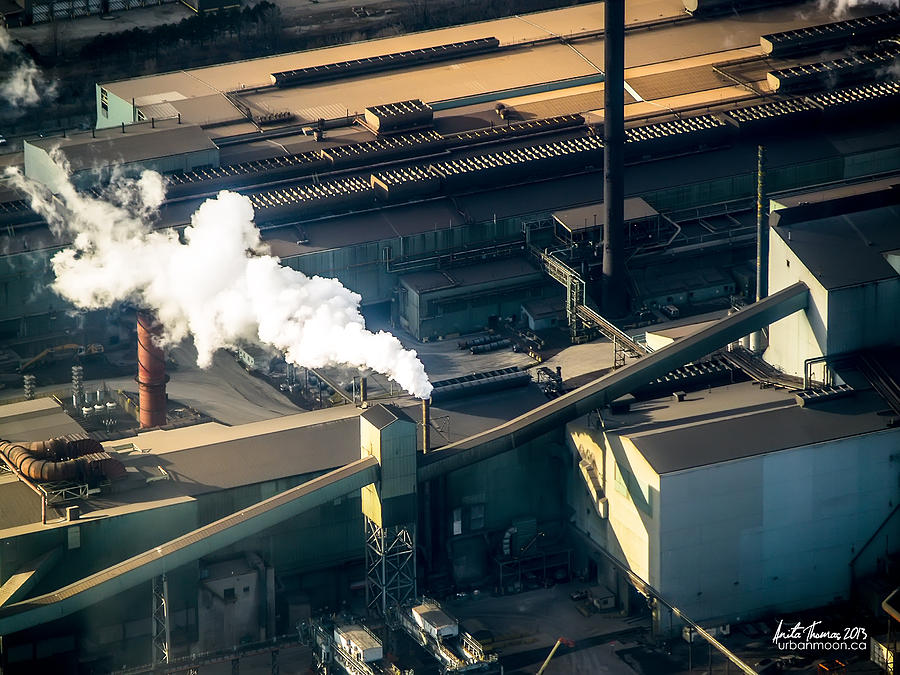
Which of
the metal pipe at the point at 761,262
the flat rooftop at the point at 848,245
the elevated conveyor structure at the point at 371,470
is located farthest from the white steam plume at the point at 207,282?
the flat rooftop at the point at 848,245

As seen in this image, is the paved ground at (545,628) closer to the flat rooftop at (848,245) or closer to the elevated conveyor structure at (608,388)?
the elevated conveyor structure at (608,388)

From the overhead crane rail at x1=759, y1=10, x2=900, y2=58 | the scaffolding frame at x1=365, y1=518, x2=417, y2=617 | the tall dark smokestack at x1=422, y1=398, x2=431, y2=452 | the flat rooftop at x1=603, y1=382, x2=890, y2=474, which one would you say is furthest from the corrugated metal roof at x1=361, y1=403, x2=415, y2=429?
the overhead crane rail at x1=759, y1=10, x2=900, y2=58

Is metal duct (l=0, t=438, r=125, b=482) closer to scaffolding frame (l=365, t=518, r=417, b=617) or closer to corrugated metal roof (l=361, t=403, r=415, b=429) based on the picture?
corrugated metal roof (l=361, t=403, r=415, b=429)

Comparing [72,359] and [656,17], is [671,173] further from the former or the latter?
[72,359]

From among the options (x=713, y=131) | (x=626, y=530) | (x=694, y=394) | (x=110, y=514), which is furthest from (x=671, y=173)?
(x=110, y=514)

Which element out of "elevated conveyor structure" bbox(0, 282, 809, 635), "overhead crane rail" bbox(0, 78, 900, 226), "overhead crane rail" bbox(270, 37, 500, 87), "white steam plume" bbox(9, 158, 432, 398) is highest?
"overhead crane rail" bbox(270, 37, 500, 87)

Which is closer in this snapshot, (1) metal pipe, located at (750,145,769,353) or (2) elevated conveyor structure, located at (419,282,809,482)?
(2) elevated conveyor structure, located at (419,282,809,482)
